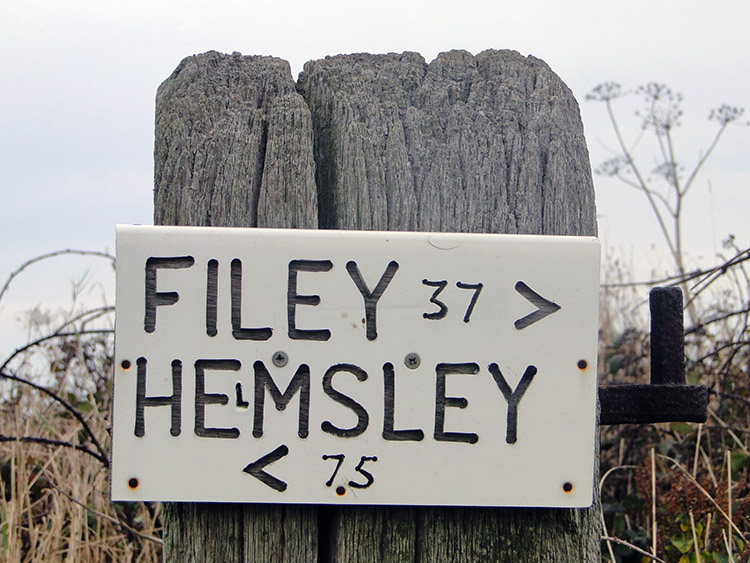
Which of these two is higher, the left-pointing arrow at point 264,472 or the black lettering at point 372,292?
the black lettering at point 372,292

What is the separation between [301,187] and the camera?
4.50 feet

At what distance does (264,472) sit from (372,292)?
36cm

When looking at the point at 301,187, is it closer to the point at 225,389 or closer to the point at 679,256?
the point at 225,389

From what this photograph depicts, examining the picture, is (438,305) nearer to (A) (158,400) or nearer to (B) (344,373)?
(B) (344,373)

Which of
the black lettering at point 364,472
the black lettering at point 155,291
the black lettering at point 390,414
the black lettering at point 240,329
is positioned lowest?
the black lettering at point 364,472

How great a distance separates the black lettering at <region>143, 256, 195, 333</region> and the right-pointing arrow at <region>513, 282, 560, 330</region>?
58 cm

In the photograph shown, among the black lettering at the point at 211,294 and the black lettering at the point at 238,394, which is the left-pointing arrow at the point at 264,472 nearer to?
the black lettering at the point at 238,394

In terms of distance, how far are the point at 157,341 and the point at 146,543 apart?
1725 mm

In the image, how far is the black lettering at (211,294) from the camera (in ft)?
4.33

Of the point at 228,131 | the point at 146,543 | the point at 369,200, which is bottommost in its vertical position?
the point at 146,543

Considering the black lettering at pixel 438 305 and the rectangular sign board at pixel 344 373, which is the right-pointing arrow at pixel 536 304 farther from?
the black lettering at pixel 438 305

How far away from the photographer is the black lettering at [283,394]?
4.31 ft

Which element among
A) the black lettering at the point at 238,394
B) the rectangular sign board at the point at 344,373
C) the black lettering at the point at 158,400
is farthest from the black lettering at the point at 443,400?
the black lettering at the point at 158,400

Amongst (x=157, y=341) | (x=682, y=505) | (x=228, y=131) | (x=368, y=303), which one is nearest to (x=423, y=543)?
(x=368, y=303)
